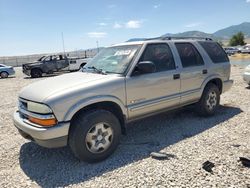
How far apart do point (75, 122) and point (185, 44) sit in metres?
3.14

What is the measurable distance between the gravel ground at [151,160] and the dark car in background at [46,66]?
1473 cm

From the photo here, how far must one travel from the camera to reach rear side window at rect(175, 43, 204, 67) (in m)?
5.14

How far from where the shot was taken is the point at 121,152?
4191 mm

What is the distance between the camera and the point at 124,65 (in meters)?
4.26

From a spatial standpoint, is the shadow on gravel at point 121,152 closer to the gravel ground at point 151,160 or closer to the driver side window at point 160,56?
the gravel ground at point 151,160

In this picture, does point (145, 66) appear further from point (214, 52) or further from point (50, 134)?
point (214, 52)

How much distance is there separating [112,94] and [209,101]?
9.67 feet

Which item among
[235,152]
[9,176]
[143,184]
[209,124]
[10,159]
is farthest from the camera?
[209,124]

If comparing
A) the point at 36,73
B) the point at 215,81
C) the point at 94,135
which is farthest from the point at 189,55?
the point at 36,73

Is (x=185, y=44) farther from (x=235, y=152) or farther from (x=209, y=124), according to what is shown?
(x=235, y=152)

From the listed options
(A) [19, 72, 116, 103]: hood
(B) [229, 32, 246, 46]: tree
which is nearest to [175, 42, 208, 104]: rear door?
(A) [19, 72, 116, 103]: hood

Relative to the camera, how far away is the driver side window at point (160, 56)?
454 cm

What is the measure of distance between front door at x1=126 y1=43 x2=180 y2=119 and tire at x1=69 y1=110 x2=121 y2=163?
1.60 ft

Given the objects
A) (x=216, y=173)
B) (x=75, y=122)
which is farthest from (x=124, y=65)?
(x=216, y=173)
